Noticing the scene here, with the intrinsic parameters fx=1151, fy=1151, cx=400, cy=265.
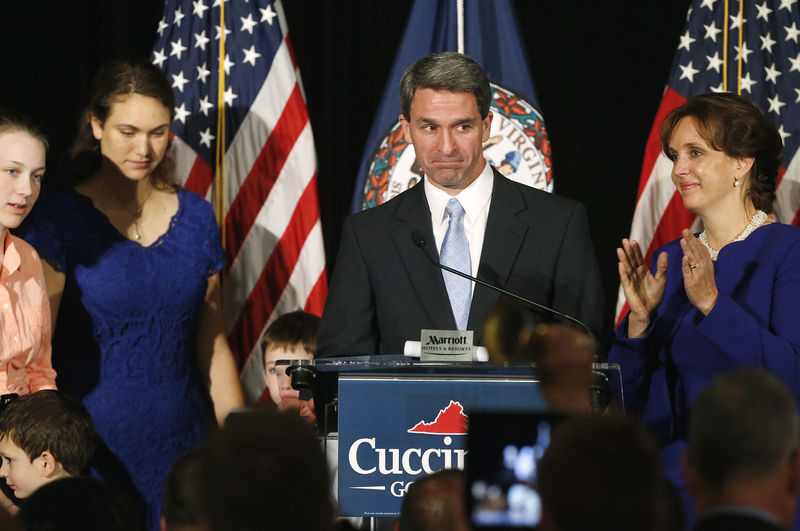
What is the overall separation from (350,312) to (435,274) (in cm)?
27

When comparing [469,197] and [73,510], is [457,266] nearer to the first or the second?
[469,197]

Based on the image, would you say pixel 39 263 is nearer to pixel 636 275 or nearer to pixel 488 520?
pixel 636 275

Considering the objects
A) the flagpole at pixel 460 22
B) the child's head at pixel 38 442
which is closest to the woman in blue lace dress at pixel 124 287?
the child's head at pixel 38 442

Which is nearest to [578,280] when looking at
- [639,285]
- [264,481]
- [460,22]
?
[639,285]

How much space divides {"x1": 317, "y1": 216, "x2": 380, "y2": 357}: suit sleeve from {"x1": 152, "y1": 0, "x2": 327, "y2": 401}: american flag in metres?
1.62

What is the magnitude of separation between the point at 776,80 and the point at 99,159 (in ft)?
9.38

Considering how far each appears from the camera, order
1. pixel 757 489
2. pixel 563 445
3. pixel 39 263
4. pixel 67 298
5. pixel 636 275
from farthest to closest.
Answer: pixel 67 298, pixel 39 263, pixel 636 275, pixel 757 489, pixel 563 445

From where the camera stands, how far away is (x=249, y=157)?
16.5 feet

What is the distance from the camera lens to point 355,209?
501 cm

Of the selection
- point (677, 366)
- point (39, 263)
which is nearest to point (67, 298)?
point (39, 263)

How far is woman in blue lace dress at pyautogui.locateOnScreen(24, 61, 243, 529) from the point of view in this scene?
4.11 metres

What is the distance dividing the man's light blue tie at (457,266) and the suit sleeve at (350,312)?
23cm

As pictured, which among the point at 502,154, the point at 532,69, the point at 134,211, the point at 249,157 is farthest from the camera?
the point at 532,69

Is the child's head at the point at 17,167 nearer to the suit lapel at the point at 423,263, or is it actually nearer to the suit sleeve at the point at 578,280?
the suit lapel at the point at 423,263
